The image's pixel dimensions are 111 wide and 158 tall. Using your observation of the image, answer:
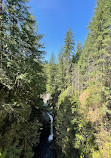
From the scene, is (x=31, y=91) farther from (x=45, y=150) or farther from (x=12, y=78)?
(x=45, y=150)

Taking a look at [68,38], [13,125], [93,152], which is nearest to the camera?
[13,125]

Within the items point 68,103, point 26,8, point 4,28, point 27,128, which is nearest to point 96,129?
point 68,103

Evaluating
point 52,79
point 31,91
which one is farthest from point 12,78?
point 52,79

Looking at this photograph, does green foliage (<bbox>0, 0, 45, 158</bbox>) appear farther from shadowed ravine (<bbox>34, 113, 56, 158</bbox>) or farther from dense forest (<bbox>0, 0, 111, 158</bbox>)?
shadowed ravine (<bbox>34, 113, 56, 158</bbox>)

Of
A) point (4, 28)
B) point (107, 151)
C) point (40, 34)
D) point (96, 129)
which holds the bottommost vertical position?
point (107, 151)

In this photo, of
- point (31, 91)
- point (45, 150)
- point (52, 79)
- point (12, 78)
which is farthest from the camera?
point (52, 79)

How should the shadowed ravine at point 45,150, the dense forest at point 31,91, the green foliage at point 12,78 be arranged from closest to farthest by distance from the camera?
the green foliage at point 12,78 → the dense forest at point 31,91 → the shadowed ravine at point 45,150

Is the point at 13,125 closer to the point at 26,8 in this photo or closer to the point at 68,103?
the point at 26,8

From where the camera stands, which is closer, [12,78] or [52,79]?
[12,78]

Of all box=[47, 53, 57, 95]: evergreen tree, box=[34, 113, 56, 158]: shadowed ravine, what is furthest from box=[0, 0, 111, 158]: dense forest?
box=[47, 53, 57, 95]: evergreen tree

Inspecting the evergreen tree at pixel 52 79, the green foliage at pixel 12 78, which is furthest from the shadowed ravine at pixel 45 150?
the evergreen tree at pixel 52 79

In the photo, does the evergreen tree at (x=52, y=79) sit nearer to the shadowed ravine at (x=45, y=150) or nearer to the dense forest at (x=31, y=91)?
the dense forest at (x=31, y=91)

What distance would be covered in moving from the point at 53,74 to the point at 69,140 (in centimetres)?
2150

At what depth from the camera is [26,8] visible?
→ 20.0 feet
